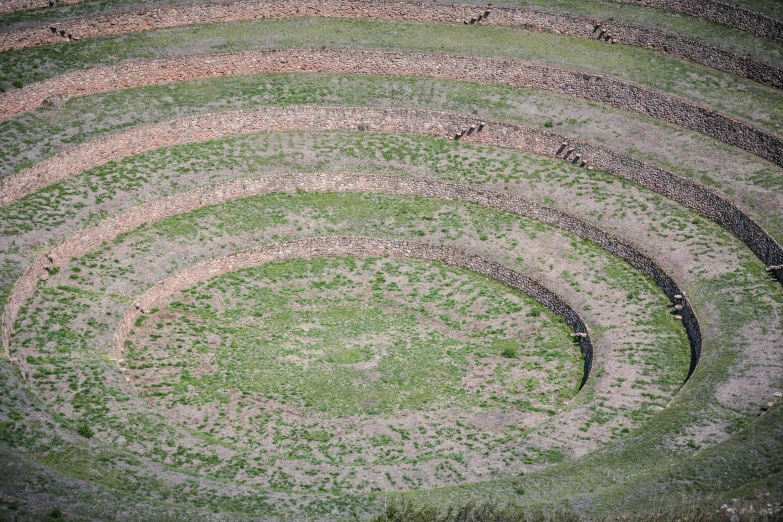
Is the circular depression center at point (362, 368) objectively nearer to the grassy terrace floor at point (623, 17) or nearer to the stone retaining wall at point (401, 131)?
the stone retaining wall at point (401, 131)

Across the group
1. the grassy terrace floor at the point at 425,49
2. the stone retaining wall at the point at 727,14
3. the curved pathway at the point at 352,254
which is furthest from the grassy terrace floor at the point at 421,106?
the stone retaining wall at the point at 727,14

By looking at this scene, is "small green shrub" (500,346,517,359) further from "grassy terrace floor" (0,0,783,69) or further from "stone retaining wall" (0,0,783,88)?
"grassy terrace floor" (0,0,783,69)

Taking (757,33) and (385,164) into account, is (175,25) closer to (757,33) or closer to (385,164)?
(385,164)

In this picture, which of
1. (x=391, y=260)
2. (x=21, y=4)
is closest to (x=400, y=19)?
(x=391, y=260)

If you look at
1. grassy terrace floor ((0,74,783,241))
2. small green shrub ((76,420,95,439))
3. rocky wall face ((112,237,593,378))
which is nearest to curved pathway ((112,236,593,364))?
rocky wall face ((112,237,593,378))

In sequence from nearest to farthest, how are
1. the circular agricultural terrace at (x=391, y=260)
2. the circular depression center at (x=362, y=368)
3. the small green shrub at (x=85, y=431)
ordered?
the circular agricultural terrace at (x=391, y=260) < the small green shrub at (x=85, y=431) < the circular depression center at (x=362, y=368)

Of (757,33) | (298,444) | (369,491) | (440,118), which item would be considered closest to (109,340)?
(298,444)
